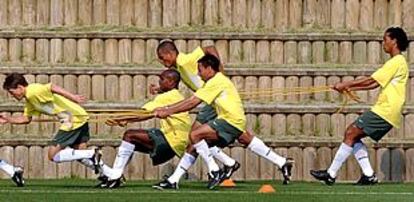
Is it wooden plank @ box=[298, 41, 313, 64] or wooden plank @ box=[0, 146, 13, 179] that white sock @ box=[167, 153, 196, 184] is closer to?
wooden plank @ box=[0, 146, 13, 179]

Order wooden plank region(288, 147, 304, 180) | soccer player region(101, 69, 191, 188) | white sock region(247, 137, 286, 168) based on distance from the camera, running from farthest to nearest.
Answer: wooden plank region(288, 147, 304, 180)
white sock region(247, 137, 286, 168)
soccer player region(101, 69, 191, 188)

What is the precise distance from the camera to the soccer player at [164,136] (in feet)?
56.3

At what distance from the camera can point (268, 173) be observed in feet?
64.0

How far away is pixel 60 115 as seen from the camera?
17.5m

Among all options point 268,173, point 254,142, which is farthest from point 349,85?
point 268,173

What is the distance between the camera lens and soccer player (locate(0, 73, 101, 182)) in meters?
17.1

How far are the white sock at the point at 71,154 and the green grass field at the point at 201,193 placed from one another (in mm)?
328

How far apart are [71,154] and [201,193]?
6.71ft

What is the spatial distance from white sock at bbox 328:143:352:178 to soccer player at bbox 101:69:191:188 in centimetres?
179

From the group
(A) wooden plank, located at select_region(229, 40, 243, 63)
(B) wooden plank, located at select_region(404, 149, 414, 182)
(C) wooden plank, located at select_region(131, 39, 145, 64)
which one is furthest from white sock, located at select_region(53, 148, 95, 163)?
(B) wooden plank, located at select_region(404, 149, 414, 182)

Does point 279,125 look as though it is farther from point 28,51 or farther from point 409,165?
point 28,51

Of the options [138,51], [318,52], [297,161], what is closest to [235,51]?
[318,52]

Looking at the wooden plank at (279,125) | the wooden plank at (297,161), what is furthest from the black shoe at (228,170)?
the wooden plank at (279,125)

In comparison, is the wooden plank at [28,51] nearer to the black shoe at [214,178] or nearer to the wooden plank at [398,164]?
the black shoe at [214,178]
